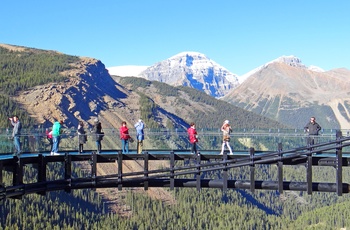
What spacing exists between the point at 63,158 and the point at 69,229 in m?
137

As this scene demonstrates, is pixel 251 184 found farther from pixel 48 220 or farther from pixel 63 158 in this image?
pixel 48 220

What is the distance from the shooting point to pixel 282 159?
80.4ft

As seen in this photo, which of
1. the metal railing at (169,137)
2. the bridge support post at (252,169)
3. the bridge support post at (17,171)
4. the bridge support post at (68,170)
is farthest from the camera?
the metal railing at (169,137)

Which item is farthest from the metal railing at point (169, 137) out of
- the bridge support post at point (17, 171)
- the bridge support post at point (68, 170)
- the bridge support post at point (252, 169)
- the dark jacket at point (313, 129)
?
the bridge support post at point (252, 169)

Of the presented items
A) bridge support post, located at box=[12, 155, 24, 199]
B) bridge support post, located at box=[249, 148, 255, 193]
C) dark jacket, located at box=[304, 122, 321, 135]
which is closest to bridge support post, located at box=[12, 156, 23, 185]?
bridge support post, located at box=[12, 155, 24, 199]

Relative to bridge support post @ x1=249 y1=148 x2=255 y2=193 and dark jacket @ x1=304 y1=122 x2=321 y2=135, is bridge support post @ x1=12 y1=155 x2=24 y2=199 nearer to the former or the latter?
bridge support post @ x1=249 y1=148 x2=255 y2=193

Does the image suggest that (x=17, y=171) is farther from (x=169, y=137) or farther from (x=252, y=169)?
(x=169, y=137)

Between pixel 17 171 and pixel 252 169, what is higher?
pixel 252 169

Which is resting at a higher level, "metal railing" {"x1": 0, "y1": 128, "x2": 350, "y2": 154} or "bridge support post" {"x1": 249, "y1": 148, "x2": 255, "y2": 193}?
"metal railing" {"x1": 0, "y1": 128, "x2": 350, "y2": 154}

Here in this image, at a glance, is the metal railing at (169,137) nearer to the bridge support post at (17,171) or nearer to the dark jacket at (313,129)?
the dark jacket at (313,129)

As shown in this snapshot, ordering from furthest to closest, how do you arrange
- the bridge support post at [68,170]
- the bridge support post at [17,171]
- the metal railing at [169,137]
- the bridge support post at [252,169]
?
1. the metal railing at [169,137]
2. the bridge support post at [68,170]
3. the bridge support post at [17,171]
4. the bridge support post at [252,169]

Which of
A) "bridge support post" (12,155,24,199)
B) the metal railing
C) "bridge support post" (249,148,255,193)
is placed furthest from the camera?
the metal railing

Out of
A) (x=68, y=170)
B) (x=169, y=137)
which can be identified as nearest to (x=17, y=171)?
(x=68, y=170)

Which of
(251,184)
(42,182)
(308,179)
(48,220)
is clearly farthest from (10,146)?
(48,220)
